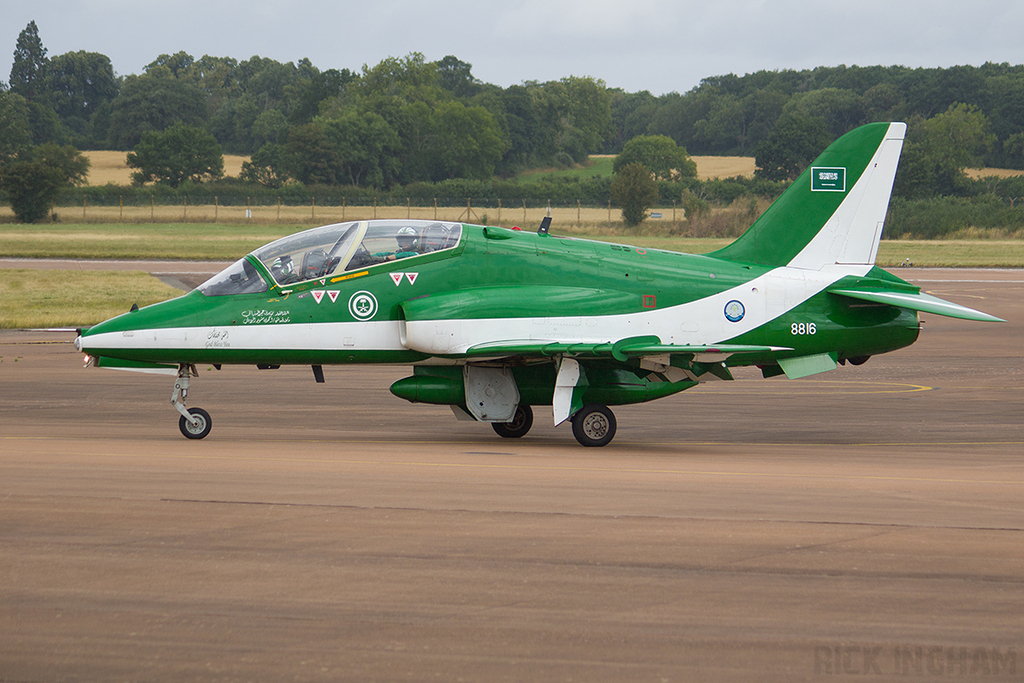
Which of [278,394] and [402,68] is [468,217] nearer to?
[278,394]

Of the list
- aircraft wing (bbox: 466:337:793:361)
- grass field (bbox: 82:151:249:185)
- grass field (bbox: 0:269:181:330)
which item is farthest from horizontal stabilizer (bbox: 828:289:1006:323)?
grass field (bbox: 82:151:249:185)

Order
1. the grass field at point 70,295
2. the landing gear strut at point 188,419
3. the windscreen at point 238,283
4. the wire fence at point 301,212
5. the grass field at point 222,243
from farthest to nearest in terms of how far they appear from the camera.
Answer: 1. the wire fence at point 301,212
2. the grass field at point 222,243
3. the grass field at point 70,295
4. the windscreen at point 238,283
5. the landing gear strut at point 188,419

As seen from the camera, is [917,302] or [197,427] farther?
[917,302]

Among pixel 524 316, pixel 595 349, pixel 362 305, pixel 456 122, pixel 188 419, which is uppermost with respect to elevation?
pixel 456 122

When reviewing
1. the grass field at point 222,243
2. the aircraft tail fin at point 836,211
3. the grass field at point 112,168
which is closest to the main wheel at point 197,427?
the aircraft tail fin at point 836,211

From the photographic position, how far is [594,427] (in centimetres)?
1371

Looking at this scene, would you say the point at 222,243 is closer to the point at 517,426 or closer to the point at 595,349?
the point at 517,426

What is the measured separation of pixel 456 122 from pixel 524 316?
11880 centimetres

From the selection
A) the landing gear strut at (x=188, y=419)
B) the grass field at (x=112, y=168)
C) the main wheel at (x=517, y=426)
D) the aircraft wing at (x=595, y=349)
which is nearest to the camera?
the aircraft wing at (x=595, y=349)

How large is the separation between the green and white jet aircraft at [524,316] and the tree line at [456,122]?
78862 mm

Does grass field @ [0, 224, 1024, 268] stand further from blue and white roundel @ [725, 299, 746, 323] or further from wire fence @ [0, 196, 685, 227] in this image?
blue and white roundel @ [725, 299, 746, 323]

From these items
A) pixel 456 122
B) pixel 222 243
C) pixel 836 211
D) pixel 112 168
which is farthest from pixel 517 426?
pixel 112 168

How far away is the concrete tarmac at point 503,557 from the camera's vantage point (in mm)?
5570

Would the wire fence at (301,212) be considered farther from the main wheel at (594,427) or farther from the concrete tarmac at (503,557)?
the concrete tarmac at (503,557)
